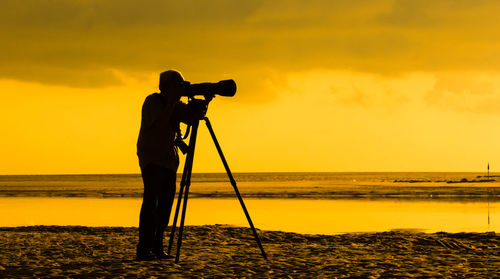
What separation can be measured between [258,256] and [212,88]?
77.0 inches

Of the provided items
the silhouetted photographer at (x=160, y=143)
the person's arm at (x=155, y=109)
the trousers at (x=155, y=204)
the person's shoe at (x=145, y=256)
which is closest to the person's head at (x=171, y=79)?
the silhouetted photographer at (x=160, y=143)

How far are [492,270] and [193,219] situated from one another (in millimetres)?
8939

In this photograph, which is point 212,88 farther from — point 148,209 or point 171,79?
point 148,209

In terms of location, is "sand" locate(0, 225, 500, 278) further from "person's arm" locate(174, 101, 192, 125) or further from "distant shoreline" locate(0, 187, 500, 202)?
"distant shoreline" locate(0, 187, 500, 202)

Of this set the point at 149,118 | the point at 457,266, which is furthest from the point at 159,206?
the point at 457,266

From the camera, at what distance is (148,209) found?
5.43 metres

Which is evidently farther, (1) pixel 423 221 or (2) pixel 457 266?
(1) pixel 423 221

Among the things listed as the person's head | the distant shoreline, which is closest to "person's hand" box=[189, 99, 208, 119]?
the person's head

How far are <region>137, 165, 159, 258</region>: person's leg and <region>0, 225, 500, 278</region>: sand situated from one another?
0.20 m

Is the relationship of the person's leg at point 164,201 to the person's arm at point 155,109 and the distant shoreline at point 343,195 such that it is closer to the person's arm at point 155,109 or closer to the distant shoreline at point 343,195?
the person's arm at point 155,109

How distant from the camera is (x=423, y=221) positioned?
1312cm

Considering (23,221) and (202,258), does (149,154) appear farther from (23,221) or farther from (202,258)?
(23,221)

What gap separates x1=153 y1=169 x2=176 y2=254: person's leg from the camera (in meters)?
5.50

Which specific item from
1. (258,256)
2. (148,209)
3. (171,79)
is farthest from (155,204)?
(258,256)
